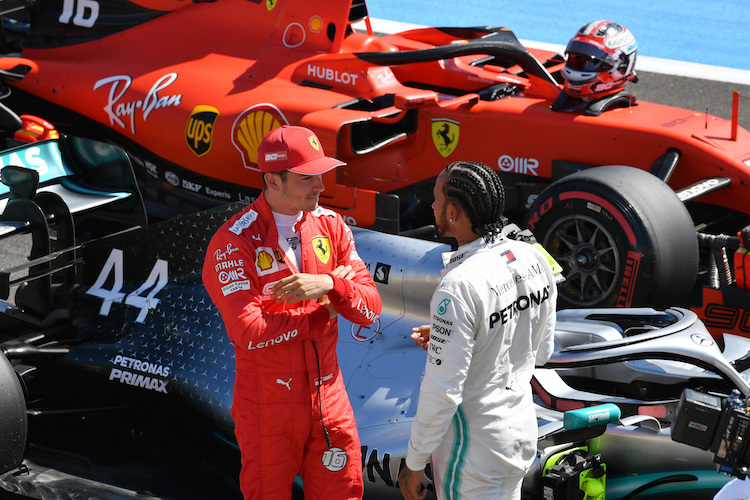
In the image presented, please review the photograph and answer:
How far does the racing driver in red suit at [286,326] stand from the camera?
9.36 ft

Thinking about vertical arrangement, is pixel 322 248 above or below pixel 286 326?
above

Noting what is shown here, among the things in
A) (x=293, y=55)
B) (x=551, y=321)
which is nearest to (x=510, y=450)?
(x=551, y=321)

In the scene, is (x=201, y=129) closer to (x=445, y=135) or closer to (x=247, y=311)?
(x=445, y=135)

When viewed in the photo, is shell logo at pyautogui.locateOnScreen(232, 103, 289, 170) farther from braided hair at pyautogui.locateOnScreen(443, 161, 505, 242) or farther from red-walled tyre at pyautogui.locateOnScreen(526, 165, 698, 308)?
braided hair at pyautogui.locateOnScreen(443, 161, 505, 242)

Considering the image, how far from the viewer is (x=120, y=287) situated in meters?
4.31

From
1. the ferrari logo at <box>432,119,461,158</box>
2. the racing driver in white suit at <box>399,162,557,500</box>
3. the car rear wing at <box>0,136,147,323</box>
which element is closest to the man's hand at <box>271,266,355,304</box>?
the racing driver in white suit at <box>399,162,557,500</box>

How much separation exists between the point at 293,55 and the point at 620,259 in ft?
9.81

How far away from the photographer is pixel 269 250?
2.95 metres

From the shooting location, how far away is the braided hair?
2.48m

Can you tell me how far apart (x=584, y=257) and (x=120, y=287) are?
8.17 feet

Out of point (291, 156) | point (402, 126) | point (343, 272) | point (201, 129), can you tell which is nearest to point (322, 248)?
point (343, 272)

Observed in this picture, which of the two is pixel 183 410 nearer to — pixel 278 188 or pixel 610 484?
pixel 278 188

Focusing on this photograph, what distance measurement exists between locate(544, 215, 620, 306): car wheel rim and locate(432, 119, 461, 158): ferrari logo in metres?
1.07

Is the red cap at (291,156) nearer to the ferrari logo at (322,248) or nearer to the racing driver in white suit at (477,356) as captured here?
the ferrari logo at (322,248)
